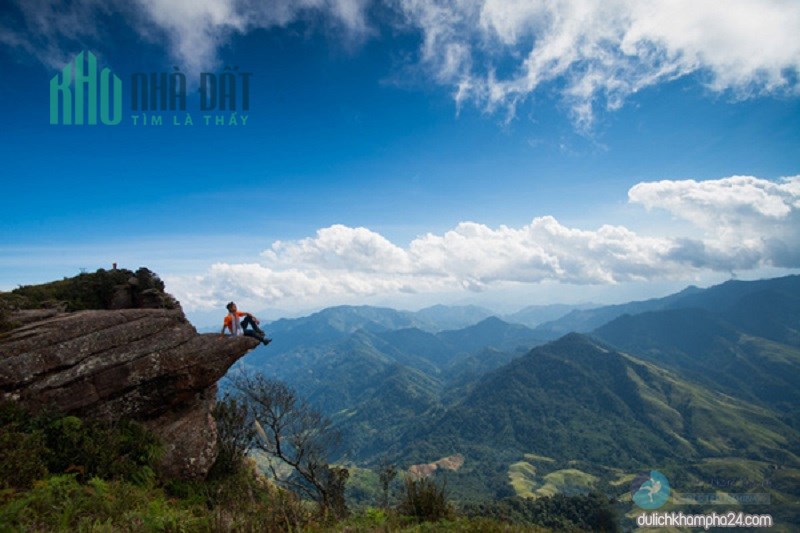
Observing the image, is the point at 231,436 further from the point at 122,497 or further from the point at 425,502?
the point at 425,502

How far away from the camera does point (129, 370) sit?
62.5 ft

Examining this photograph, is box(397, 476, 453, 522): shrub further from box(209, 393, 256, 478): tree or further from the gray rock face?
box(209, 393, 256, 478): tree

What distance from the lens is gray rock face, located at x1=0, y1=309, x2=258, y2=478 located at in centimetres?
1700

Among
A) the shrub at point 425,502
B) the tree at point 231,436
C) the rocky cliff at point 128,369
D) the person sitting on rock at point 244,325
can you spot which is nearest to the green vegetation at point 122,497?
the shrub at point 425,502

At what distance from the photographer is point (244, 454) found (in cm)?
2492

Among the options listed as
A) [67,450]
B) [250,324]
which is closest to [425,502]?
[67,450]

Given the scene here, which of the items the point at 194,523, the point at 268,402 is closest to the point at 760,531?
the point at 268,402

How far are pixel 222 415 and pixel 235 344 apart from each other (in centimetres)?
Answer: 628

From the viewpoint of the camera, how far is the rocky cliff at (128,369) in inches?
669

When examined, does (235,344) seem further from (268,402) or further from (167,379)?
(268,402)

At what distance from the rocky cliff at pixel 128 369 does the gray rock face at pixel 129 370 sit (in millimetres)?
38

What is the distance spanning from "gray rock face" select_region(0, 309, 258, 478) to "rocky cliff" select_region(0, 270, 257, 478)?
38 mm

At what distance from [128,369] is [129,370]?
71 mm

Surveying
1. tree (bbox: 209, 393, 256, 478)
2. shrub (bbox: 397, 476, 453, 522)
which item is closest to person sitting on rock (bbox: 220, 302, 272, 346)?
tree (bbox: 209, 393, 256, 478)
